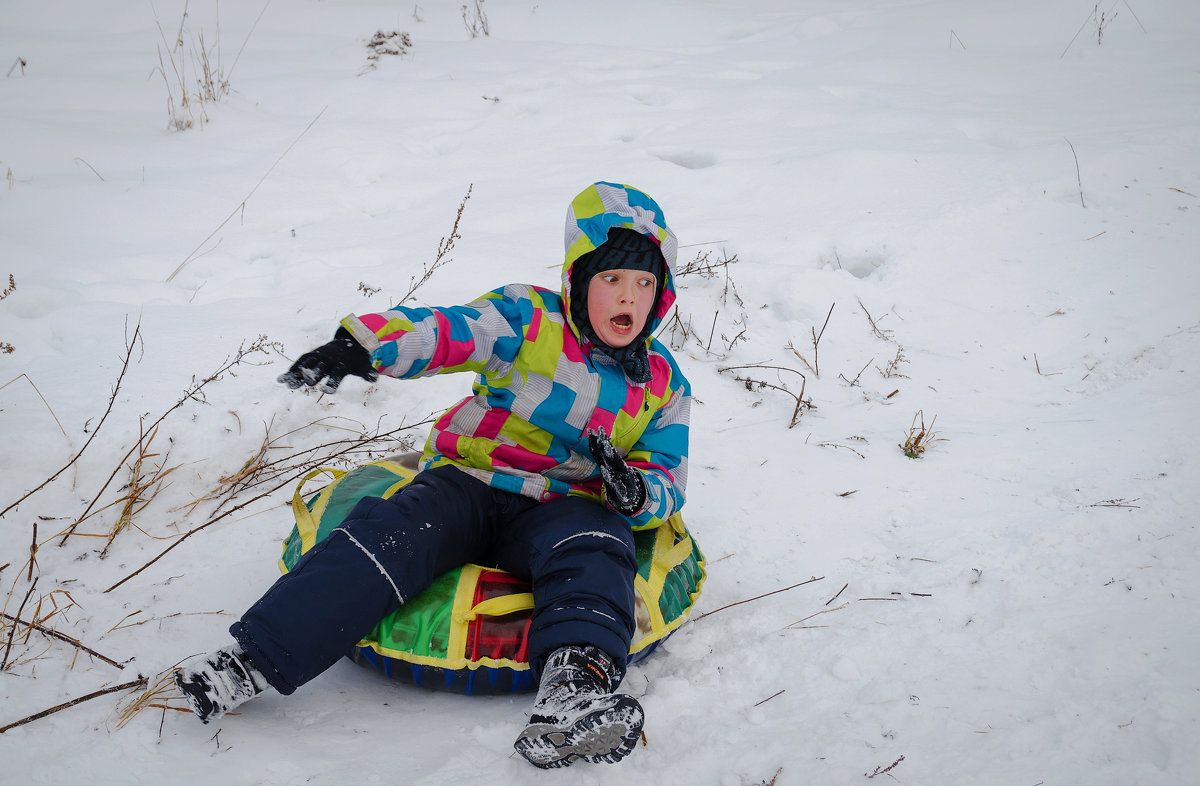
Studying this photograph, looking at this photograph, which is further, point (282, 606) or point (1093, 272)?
point (1093, 272)

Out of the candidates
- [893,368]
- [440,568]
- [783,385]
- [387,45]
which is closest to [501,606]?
[440,568]

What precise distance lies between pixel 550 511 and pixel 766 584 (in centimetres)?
72

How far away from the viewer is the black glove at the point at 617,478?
1842 mm

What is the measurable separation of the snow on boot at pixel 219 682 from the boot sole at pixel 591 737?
0.56 metres

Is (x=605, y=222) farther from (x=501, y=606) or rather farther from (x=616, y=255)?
(x=501, y=606)

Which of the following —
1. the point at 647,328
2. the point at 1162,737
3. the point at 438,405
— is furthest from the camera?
the point at 438,405

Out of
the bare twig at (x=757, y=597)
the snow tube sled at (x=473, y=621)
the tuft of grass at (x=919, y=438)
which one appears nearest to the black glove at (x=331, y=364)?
the snow tube sled at (x=473, y=621)

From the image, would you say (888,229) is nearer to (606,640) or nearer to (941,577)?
(941,577)

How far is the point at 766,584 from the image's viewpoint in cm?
226

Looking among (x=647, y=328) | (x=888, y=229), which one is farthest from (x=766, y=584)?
(x=888, y=229)

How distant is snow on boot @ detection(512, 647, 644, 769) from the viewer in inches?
56.0

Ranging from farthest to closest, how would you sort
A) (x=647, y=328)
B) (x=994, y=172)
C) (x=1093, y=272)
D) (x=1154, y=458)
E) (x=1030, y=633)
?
1. (x=994, y=172)
2. (x=1093, y=272)
3. (x=1154, y=458)
4. (x=647, y=328)
5. (x=1030, y=633)

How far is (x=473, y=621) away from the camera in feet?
5.97

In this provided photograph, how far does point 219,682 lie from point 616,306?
4.06 feet
